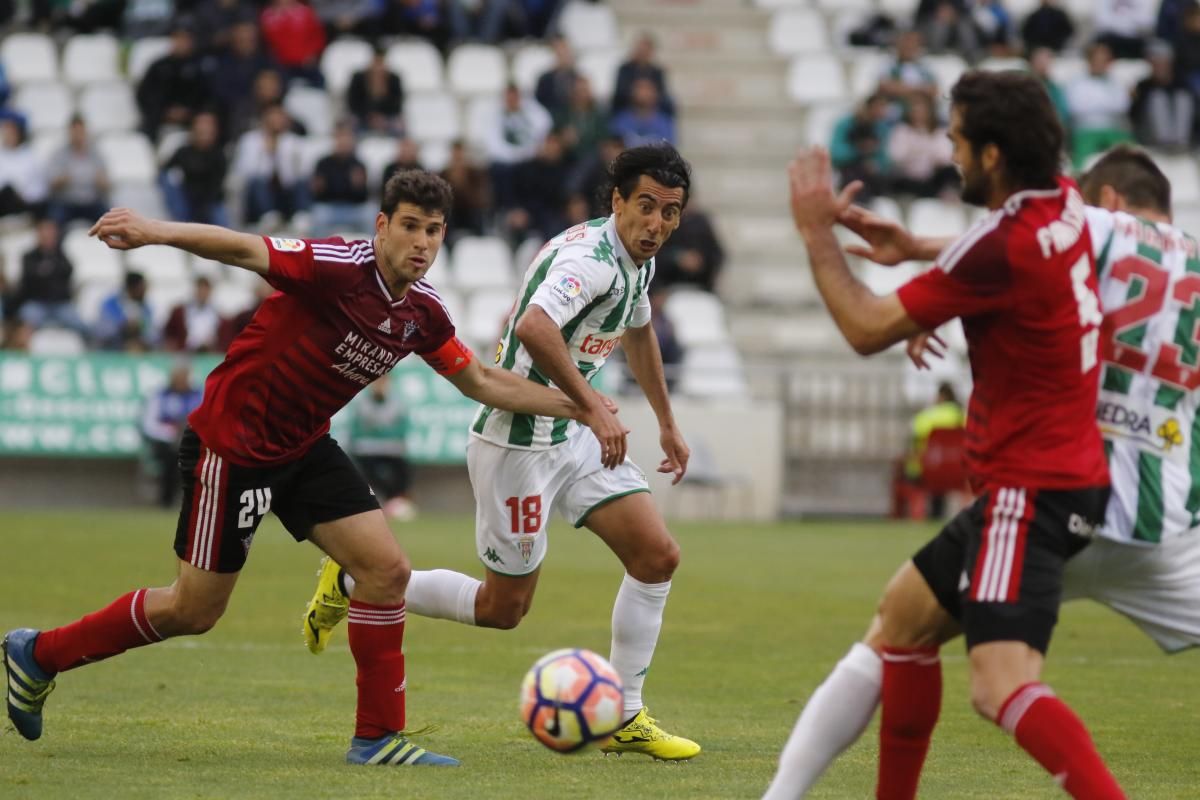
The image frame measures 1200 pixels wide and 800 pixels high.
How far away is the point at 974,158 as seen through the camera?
5457 mm

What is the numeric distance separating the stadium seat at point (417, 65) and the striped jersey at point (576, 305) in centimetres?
1796

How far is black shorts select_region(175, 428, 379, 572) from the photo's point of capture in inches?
289

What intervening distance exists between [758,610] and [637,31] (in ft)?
52.7

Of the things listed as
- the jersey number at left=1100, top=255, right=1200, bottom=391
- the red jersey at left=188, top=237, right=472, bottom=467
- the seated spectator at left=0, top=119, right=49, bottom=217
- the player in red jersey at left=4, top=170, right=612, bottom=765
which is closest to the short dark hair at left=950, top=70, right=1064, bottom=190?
the jersey number at left=1100, top=255, right=1200, bottom=391

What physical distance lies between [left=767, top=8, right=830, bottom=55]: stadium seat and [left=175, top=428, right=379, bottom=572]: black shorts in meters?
21.2

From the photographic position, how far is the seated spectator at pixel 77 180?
73.9ft

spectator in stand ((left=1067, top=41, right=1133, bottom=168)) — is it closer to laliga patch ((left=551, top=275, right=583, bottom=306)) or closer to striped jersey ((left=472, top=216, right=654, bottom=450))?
striped jersey ((left=472, top=216, right=654, bottom=450))

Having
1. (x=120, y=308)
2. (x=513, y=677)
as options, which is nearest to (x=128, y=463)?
(x=120, y=308)

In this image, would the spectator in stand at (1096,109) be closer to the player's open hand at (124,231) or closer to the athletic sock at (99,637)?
the athletic sock at (99,637)

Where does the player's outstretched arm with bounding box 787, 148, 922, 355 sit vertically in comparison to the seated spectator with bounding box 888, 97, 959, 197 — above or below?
below

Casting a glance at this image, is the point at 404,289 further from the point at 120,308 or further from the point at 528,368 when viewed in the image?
the point at 120,308

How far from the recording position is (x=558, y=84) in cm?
2422

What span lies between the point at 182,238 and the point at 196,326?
607 inches

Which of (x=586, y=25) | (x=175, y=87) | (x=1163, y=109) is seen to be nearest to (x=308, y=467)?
(x=175, y=87)
